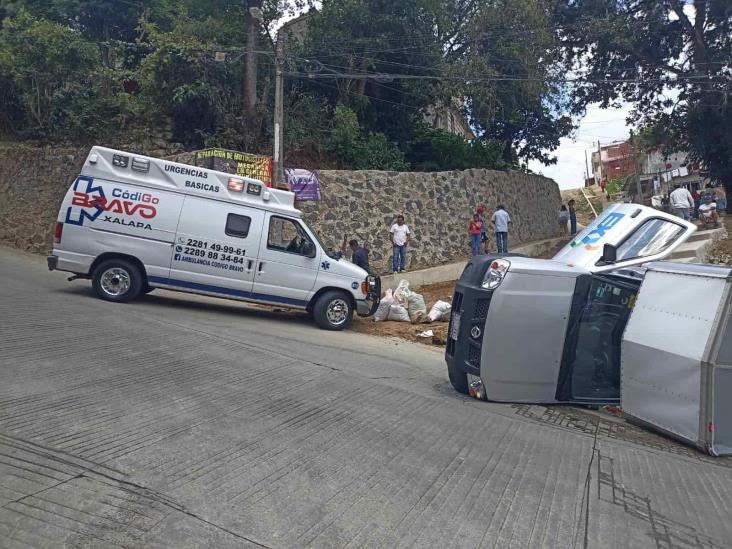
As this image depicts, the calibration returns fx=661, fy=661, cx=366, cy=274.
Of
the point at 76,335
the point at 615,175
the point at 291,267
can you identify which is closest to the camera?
the point at 76,335

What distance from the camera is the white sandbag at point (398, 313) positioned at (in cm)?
1400

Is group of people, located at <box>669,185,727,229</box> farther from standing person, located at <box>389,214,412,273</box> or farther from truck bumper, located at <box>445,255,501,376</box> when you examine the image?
truck bumper, located at <box>445,255,501,376</box>

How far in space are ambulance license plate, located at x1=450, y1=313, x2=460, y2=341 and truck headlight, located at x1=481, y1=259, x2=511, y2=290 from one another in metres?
0.57

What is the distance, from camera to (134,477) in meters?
4.14

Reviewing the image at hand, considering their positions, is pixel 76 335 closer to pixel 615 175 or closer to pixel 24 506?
pixel 24 506

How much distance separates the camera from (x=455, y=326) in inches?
303

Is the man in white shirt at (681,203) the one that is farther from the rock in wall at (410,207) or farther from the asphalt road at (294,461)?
the asphalt road at (294,461)

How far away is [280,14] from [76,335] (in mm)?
17180

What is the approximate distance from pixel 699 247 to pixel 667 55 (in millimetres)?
12095

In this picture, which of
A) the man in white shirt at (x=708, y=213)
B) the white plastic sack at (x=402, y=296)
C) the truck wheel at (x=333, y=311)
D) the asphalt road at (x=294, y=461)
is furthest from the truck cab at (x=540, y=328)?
the man in white shirt at (x=708, y=213)

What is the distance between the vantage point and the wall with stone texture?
63.1ft

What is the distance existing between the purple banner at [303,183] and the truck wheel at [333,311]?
261 inches

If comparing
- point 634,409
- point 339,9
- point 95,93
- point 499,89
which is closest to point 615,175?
point 499,89

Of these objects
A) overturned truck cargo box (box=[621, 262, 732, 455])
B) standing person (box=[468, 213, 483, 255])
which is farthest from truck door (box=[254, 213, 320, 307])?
standing person (box=[468, 213, 483, 255])
